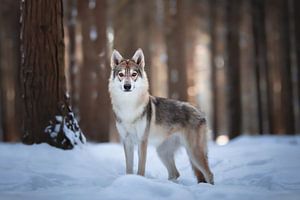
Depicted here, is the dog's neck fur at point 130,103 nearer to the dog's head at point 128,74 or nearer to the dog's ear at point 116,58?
the dog's head at point 128,74

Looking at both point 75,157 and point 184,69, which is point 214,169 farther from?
point 184,69

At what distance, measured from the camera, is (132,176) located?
19.1ft

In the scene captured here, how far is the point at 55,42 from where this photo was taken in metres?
8.37

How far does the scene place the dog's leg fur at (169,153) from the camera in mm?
8188

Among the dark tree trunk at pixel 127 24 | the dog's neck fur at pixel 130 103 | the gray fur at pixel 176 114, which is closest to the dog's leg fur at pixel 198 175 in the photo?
the gray fur at pixel 176 114

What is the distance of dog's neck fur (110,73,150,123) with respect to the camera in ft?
24.4

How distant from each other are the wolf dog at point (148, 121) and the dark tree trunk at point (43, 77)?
1195mm

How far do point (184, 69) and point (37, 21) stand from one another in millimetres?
13663

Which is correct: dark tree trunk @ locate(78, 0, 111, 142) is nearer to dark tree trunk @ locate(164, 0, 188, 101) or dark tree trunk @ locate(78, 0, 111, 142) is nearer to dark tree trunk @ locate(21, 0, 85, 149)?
dark tree trunk @ locate(164, 0, 188, 101)

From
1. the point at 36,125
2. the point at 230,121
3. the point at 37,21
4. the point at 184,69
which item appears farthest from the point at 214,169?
the point at 184,69

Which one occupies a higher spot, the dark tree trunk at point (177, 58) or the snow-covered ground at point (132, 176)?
the dark tree trunk at point (177, 58)

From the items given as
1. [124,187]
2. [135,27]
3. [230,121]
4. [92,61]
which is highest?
[135,27]

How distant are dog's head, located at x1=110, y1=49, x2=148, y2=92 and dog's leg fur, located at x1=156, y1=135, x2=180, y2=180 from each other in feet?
4.32

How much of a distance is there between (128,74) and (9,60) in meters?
22.9
